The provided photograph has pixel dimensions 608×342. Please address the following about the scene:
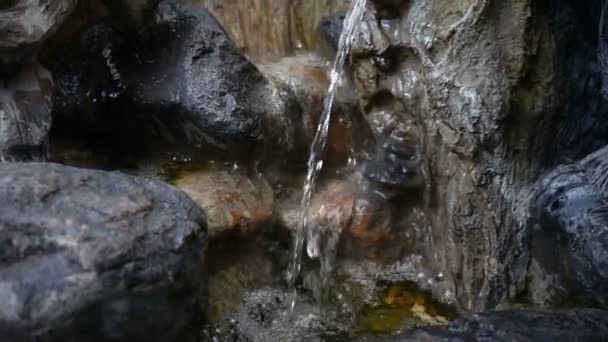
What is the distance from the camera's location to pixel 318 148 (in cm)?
384

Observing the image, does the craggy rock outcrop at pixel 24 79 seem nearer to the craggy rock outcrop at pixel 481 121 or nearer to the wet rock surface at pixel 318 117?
the wet rock surface at pixel 318 117

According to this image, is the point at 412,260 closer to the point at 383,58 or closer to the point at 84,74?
the point at 383,58

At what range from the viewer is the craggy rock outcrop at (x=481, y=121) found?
3029mm

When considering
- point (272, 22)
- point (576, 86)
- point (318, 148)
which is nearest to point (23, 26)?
point (318, 148)

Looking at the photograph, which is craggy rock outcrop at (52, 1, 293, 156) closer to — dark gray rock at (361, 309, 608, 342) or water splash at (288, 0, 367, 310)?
water splash at (288, 0, 367, 310)

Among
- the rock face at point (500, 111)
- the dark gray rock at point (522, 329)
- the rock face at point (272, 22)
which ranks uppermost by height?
the rock face at point (272, 22)

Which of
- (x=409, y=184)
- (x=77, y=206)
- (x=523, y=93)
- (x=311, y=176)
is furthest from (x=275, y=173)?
(x=77, y=206)

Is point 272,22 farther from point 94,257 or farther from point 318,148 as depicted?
point 94,257

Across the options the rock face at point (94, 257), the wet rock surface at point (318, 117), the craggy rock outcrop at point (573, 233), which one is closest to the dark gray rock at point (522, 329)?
the craggy rock outcrop at point (573, 233)

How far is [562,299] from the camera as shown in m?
2.87

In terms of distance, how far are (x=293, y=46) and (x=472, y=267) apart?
170 cm

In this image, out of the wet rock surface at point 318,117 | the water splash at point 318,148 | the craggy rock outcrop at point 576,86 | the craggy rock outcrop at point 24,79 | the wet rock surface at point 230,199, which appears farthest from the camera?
the wet rock surface at point 318,117

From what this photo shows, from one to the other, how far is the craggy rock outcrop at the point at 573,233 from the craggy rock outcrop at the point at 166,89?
1245 mm

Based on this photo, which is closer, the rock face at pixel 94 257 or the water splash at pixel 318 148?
the rock face at pixel 94 257
